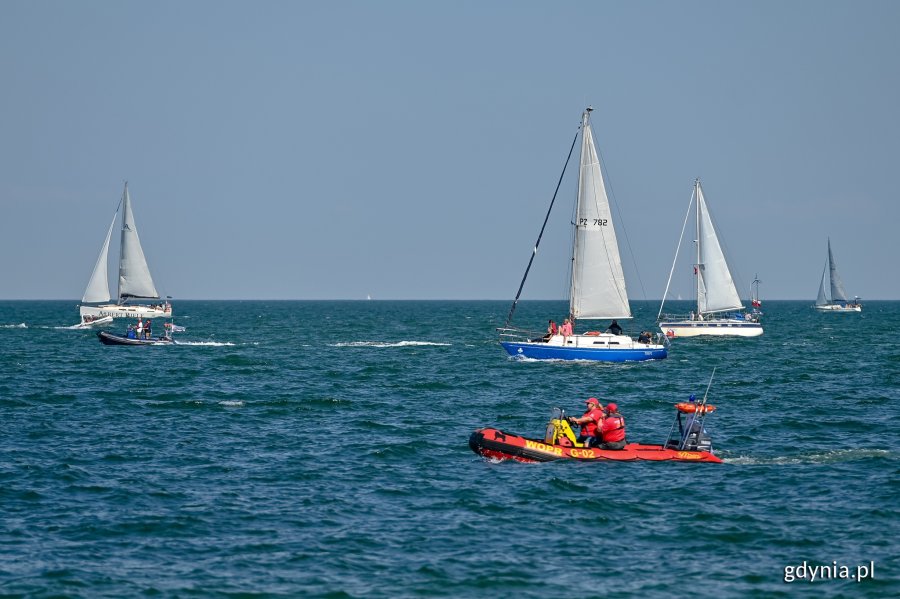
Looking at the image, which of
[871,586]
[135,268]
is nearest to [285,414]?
[871,586]

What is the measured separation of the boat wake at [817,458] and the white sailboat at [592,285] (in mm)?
31649

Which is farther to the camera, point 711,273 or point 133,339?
point 711,273

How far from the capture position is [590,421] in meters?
32.2

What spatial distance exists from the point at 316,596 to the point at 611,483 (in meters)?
11.6

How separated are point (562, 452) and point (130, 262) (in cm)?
10279

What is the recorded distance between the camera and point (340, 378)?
5994 cm

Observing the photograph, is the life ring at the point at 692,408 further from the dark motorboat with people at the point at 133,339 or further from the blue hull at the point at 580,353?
the dark motorboat with people at the point at 133,339

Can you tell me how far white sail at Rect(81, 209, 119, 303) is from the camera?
5030 inches

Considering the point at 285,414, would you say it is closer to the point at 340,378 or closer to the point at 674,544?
the point at 340,378

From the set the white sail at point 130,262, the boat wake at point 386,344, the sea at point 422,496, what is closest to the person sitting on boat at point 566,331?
the sea at point 422,496

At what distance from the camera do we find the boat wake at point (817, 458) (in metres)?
32.4

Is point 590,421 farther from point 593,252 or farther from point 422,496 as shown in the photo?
point 593,252

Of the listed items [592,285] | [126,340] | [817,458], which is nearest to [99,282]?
[126,340]

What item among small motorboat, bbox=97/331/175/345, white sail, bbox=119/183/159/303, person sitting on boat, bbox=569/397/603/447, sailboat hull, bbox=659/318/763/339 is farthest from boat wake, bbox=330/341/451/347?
person sitting on boat, bbox=569/397/603/447
